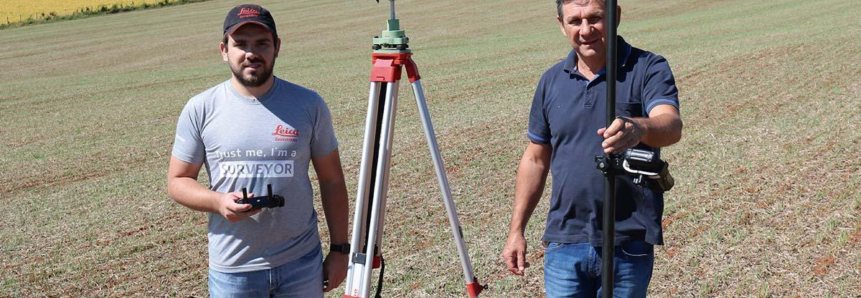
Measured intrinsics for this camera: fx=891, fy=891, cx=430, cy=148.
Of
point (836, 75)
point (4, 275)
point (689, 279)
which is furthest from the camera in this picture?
point (836, 75)

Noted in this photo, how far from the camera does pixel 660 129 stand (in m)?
2.84

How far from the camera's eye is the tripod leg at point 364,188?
146 inches

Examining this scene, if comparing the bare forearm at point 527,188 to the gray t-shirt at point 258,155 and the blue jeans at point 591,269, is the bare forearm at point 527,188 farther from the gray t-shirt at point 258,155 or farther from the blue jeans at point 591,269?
the gray t-shirt at point 258,155

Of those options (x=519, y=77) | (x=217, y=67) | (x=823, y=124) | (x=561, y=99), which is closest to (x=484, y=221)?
(x=561, y=99)

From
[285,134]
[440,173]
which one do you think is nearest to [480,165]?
[440,173]

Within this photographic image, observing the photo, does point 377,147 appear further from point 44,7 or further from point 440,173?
point 44,7

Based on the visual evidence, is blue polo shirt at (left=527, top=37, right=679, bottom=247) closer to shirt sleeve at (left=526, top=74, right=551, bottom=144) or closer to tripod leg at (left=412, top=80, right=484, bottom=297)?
shirt sleeve at (left=526, top=74, right=551, bottom=144)

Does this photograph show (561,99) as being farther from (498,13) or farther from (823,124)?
(498,13)

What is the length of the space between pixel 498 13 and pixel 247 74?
33122mm

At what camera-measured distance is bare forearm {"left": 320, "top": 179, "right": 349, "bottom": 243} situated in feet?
12.3

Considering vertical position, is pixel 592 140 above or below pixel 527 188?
above

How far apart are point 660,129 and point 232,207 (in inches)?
59.9

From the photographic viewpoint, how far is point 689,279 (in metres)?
6.12

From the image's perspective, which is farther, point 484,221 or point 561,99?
point 484,221
